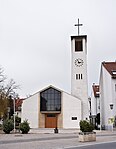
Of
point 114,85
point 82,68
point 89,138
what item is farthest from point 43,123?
point 89,138

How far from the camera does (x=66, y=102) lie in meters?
66.1

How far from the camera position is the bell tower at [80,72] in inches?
2571

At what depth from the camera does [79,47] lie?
67688 mm

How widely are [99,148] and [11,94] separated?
5033cm

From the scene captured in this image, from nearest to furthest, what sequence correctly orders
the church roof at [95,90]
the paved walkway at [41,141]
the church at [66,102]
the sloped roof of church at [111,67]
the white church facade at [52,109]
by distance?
the paved walkway at [41,141] < the sloped roof of church at [111,67] < the white church facade at [52,109] < the church at [66,102] < the church roof at [95,90]

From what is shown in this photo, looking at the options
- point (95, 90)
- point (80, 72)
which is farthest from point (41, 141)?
point (95, 90)

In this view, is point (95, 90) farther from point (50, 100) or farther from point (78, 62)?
point (78, 62)

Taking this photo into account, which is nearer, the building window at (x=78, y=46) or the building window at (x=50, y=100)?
the building window at (x=50, y=100)

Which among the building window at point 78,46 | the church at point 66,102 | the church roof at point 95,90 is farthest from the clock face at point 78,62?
the church roof at point 95,90

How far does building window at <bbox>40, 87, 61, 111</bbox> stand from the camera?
6725 centimetres

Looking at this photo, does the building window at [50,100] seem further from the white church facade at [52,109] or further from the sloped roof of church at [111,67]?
the sloped roof of church at [111,67]

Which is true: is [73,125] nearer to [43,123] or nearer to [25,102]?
[43,123]

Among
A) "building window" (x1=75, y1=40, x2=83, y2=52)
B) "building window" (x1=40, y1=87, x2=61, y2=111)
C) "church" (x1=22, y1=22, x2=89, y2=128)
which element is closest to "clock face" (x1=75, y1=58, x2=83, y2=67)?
"church" (x1=22, y1=22, x2=89, y2=128)

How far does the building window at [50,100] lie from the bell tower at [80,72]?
338cm
